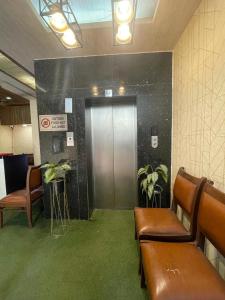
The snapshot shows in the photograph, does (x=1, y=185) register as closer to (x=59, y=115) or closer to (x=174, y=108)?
(x=59, y=115)

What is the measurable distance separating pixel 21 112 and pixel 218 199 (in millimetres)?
6968

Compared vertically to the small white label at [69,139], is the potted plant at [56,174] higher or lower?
lower

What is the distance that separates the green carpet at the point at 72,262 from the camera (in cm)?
161

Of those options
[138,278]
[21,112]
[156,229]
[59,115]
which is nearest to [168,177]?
[156,229]

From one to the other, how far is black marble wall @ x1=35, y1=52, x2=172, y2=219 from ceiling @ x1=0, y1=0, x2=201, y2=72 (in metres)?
0.14

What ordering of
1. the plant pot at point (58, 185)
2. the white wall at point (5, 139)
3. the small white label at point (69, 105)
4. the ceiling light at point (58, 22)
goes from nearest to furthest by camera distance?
the ceiling light at point (58, 22), the plant pot at point (58, 185), the small white label at point (69, 105), the white wall at point (5, 139)

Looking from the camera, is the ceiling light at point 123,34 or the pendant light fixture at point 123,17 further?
the ceiling light at point 123,34

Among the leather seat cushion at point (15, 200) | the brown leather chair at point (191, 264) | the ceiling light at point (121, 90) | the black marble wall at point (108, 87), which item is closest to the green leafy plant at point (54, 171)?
the black marble wall at point (108, 87)

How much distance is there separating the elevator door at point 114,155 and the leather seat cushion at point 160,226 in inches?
47.8

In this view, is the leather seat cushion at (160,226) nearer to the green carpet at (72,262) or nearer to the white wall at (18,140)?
the green carpet at (72,262)

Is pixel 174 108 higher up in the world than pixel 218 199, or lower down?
higher up

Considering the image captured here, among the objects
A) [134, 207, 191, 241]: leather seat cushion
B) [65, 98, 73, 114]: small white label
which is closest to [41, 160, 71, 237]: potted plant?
[65, 98, 73, 114]: small white label

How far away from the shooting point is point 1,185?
134 inches

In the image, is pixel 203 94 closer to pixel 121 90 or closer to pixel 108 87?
pixel 121 90
